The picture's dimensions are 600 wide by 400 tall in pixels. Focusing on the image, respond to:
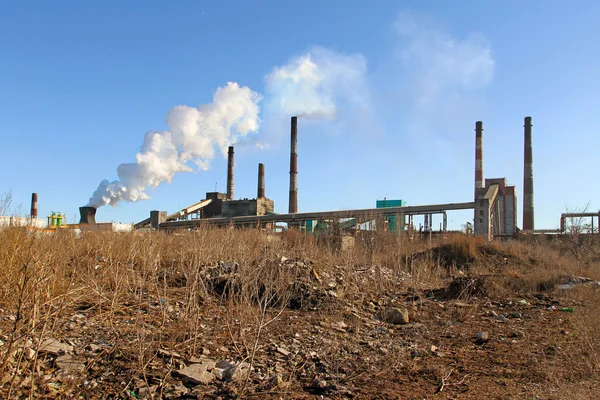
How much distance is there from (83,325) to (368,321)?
12.8 ft

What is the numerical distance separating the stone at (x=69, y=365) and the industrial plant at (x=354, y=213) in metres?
16.2

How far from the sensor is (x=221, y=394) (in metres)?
3.80

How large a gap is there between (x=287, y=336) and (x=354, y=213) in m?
19.9

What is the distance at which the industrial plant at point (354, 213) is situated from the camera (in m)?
24.4

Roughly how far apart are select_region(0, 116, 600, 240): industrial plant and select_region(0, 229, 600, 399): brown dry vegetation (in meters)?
11.8

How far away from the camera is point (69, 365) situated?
152 inches

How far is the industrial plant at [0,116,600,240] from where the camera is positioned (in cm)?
2444

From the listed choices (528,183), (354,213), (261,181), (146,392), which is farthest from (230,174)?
(146,392)

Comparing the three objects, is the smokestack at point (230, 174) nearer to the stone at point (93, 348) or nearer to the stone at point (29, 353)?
the stone at point (93, 348)

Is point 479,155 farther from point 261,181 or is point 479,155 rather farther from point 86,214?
point 86,214

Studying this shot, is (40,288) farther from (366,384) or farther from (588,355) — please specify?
(588,355)

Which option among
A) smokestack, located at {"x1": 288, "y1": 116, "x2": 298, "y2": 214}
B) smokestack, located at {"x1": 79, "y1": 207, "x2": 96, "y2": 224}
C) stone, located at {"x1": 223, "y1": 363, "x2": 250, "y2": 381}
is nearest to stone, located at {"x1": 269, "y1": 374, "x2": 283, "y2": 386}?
stone, located at {"x1": 223, "y1": 363, "x2": 250, "y2": 381}

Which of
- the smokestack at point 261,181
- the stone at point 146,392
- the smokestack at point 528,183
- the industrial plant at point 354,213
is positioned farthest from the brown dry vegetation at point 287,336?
the smokestack at point 261,181

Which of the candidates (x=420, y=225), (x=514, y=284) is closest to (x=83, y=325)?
(x=514, y=284)
